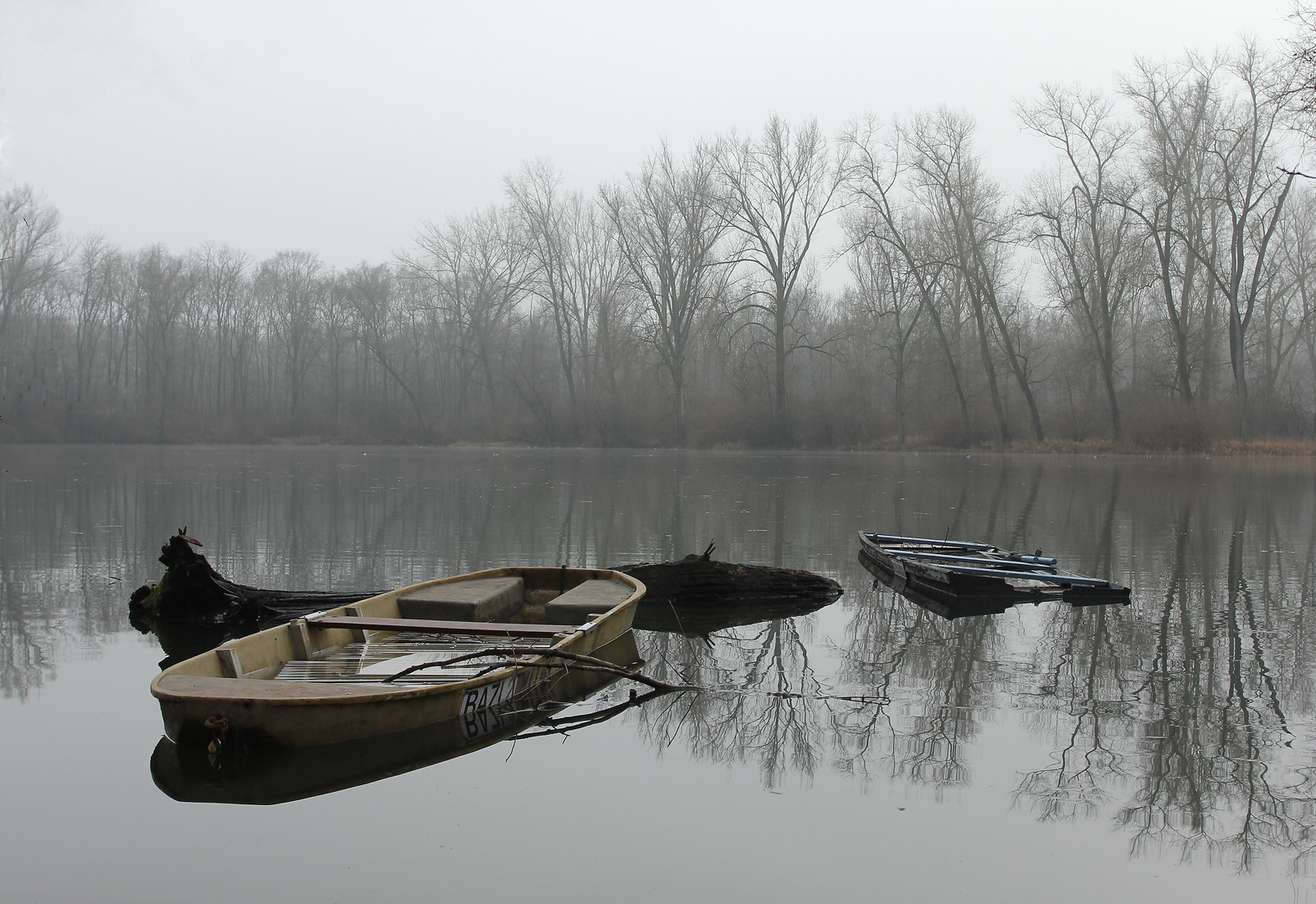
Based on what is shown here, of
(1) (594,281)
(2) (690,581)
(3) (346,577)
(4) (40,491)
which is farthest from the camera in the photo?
(1) (594,281)

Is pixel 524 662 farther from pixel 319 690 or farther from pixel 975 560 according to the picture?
pixel 975 560

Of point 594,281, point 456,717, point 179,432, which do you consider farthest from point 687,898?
point 179,432

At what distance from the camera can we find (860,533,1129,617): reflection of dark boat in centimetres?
1052

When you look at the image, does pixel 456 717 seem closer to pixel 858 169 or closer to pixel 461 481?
pixel 461 481

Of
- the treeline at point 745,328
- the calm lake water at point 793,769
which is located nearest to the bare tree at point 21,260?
the treeline at point 745,328

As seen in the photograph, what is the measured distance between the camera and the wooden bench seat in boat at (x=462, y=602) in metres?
8.35

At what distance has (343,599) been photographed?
939cm

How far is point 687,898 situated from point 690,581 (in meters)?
6.19

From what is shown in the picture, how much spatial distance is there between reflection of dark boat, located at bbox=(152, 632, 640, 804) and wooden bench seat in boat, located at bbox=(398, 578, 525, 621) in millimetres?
2258

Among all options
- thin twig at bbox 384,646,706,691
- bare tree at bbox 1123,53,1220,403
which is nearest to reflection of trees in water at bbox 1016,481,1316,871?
thin twig at bbox 384,646,706,691

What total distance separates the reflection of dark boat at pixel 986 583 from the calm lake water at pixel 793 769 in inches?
13.8

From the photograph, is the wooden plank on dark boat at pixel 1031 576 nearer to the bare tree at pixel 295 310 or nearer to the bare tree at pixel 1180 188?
the bare tree at pixel 1180 188

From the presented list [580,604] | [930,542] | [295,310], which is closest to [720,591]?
[580,604]

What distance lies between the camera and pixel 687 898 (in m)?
4.13
